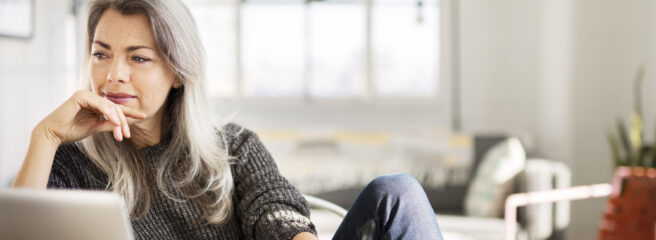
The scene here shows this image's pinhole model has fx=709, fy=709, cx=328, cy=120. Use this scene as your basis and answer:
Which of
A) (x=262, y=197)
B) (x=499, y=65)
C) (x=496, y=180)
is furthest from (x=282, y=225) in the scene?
(x=499, y=65)

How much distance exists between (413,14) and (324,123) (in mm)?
855

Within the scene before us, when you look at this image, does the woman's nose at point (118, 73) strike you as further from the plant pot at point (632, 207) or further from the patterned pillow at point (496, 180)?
the plant pot at point (632, 207)

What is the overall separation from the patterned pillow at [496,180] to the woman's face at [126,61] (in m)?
2.08

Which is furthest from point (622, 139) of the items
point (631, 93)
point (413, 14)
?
point (413, 14)

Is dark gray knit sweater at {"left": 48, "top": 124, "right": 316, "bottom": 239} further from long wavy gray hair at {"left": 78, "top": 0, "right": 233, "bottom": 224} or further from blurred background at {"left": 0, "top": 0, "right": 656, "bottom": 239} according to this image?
blurred background at {"left": 0, "top": 0, "right": 656, "bottom": 239}

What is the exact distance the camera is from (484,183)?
3.33 m

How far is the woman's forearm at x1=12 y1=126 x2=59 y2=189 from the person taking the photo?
137 centimetres

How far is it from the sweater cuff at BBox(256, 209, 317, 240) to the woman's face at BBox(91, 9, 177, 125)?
359 millimetres

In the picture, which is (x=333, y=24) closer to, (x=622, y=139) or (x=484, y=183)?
(x=484, y=183)

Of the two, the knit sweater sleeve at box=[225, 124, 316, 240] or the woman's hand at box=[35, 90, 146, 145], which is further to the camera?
the knit sweater sleeve at box=[225, 124, 316, 240]

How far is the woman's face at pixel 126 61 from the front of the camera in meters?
1.51

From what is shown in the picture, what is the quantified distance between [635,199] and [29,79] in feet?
9.49

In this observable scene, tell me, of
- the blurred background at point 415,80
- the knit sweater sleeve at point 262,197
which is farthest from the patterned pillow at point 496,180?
the knit sweater sleeve at point 262,197

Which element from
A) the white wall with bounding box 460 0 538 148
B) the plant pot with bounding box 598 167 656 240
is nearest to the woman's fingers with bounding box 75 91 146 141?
the plant pot with bounding box 598 167 656 240
